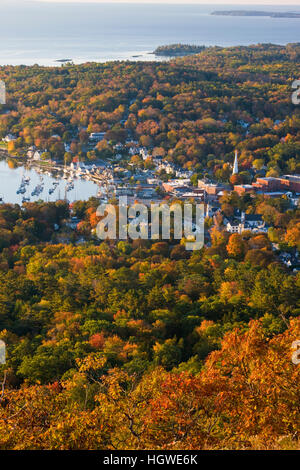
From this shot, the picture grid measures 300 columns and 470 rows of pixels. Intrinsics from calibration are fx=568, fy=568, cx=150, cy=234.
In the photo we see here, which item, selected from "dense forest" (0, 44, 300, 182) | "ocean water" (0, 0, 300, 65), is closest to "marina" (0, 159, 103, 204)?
"dense forest" (0, 44, 300, 182)

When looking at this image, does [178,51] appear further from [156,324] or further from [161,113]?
[156,324]

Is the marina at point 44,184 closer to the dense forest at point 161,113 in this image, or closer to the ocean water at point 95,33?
the dense forest at point 161,113

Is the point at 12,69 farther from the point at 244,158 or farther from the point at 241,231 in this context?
the point at 241,231

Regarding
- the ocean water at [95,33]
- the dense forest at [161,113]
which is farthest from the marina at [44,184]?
the ocean water at [95,33]

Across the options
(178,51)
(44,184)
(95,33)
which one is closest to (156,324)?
(44,184)

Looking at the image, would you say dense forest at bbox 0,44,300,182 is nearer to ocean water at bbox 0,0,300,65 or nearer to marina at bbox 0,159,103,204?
marina at bbox 0,159,103,204
